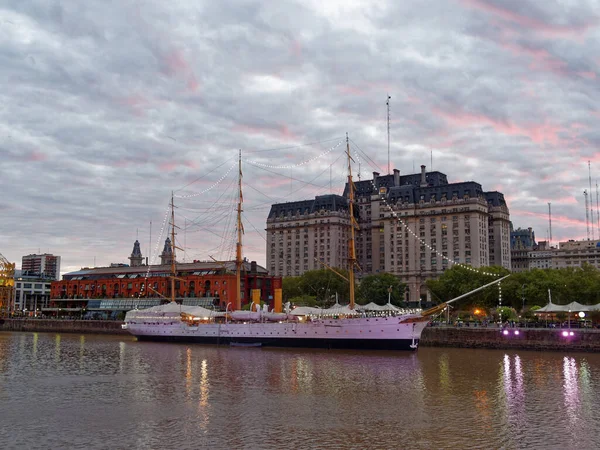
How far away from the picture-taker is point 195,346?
10350cm

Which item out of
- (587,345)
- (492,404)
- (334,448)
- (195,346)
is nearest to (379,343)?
(587,345)

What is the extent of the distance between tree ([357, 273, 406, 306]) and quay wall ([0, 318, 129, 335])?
61355 mm

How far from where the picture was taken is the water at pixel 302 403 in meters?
33.6

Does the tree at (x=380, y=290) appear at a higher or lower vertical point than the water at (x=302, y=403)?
higher

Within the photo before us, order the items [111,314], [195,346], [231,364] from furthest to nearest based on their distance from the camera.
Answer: [111,314], [195,346], [231,364]

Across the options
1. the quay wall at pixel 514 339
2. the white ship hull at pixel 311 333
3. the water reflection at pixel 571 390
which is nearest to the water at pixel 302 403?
the water reflection at pixel 571 390

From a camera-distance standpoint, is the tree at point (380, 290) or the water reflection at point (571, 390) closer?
the water reflection at point (571, 390)

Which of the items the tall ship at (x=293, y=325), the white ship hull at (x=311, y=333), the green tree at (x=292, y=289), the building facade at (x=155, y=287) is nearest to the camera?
the white ship hull at (x=311, y=333)

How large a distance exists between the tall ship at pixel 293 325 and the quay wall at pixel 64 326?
23.4 meters

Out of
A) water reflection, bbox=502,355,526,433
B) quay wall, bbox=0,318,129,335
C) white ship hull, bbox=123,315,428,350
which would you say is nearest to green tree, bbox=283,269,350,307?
quay wall, bbox=0,318,129,335

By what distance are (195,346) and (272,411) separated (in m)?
65.1

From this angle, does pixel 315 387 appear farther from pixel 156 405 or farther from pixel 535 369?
pixel 535 369

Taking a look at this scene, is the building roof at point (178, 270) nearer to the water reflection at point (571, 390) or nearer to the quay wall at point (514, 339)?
the quay wall at point (514, 339)

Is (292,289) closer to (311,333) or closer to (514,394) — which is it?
(311,333)
